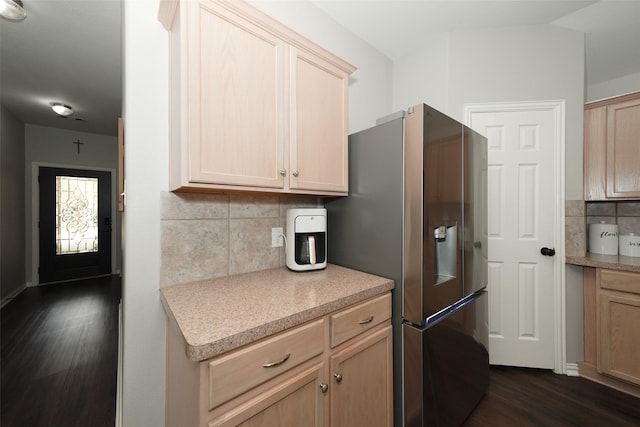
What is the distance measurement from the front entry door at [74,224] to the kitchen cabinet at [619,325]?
22.6ft

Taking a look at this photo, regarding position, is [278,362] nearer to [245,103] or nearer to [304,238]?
[304,238]

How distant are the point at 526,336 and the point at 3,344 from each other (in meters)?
4.60

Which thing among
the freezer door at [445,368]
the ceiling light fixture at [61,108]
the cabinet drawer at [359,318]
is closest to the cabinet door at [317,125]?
the cabinet drawer at [359,318]

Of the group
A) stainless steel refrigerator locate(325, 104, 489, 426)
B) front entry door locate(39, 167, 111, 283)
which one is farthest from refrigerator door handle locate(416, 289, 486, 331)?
front entry door locate(39, 167, 111, 283)

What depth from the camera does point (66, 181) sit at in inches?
185

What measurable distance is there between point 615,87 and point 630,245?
6.33 feet

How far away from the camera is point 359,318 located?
1186mm

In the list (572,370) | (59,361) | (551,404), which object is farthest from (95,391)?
(572,370)

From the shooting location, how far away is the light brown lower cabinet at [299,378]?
2.48 ft

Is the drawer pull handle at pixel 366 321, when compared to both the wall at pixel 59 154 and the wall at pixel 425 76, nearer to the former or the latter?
the wall at pixel 425 76

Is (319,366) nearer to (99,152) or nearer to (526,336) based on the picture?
(526,336)

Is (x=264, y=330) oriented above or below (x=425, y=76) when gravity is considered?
below

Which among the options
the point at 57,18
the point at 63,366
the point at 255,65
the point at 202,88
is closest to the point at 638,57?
the point at 255,65

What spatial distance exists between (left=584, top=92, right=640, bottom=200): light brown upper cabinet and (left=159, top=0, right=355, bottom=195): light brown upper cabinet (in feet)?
7.03
